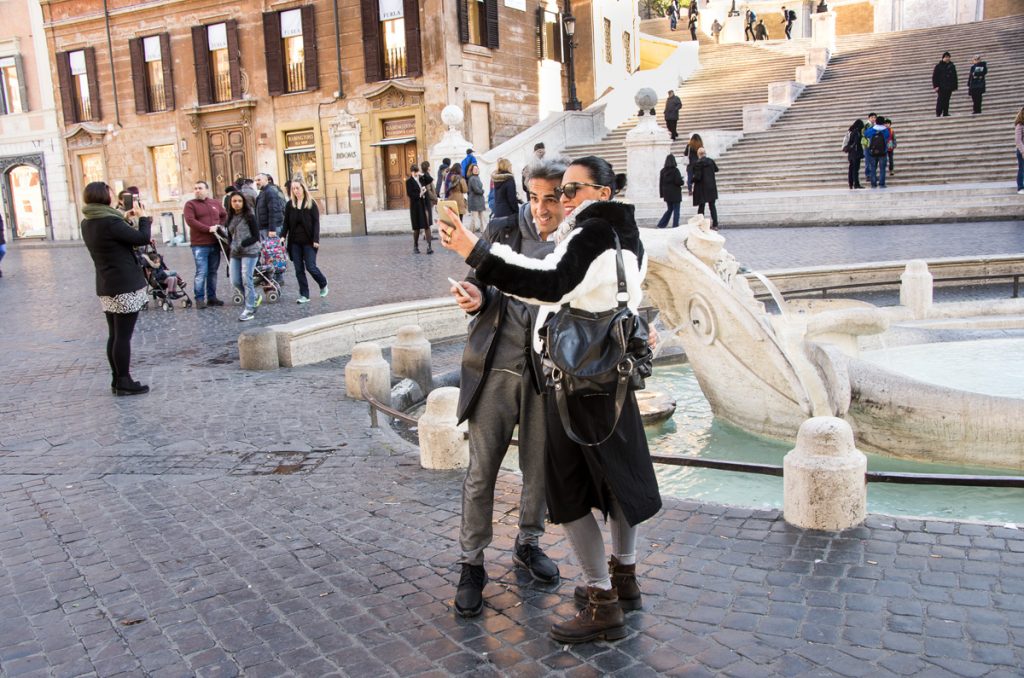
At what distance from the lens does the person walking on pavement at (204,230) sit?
12.0 m

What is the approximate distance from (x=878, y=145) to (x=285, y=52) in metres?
17.6

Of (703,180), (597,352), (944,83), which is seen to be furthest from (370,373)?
(944,83)

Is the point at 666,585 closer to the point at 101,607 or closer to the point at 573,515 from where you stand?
the point at 573,515

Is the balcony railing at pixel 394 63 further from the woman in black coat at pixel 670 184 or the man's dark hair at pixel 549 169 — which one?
the man's dark hair at pixel 549 169

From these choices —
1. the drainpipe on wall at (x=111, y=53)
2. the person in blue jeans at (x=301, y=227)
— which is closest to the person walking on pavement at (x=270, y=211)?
the person in blue jeans at (x=301, y=227)

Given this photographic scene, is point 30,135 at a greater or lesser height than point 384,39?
lesser

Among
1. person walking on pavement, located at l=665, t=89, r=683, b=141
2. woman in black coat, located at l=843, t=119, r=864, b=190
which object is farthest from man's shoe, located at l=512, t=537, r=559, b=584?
person walking on pavement, located at l=665, t=89, r=683, b=141

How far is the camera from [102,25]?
31766 millimetres

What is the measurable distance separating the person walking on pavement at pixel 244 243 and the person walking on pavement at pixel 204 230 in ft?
2.83

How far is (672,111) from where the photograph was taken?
24.0 m

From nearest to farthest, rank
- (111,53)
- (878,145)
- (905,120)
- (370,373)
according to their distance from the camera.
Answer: (370,373)
(878,145)
(905,120)
(111,53)

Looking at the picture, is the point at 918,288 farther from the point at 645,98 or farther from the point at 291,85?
the point at 291,85

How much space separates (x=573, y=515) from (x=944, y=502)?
2.97 metres

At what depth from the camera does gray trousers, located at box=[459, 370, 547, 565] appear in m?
3.33
